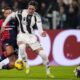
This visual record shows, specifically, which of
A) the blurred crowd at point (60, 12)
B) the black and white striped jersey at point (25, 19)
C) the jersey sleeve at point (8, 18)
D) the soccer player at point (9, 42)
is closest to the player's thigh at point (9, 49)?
the soccer player at point (9, 42)

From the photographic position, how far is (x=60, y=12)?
19250 mm

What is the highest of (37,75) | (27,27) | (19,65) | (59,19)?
(59,19)

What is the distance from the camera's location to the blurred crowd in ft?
62.8

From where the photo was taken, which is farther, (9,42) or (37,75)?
(9,42)

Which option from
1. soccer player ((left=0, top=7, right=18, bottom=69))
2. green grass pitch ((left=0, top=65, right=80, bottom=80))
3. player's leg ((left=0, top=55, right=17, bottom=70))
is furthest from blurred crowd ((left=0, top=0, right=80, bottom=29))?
player's leg ((left=0, top=55, right=17, bottom=70))

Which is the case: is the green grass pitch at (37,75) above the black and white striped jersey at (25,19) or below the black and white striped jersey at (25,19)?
below

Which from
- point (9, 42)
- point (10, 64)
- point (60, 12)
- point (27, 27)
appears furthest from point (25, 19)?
point (60, 12)

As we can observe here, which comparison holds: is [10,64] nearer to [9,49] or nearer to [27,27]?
[9,49]

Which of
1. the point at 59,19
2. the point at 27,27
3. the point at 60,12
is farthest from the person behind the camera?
the point at 60,12

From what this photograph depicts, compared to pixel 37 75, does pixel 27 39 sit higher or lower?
higher

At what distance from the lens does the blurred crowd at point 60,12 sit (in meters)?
19.2

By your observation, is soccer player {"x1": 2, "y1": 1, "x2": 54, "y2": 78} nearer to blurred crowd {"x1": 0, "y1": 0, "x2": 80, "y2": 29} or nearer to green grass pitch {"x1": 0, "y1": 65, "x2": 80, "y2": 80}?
green grass pitch {"x1": 0, "y1": 65, "x2": 80, "y2": 80}

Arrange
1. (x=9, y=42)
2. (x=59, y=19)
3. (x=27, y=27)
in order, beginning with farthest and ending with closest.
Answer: (x=59, y=19), (x=9, y=42), (x=27, y=27)

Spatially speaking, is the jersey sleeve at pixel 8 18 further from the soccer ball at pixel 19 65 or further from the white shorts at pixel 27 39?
the soccer ball at pixel 19 65
